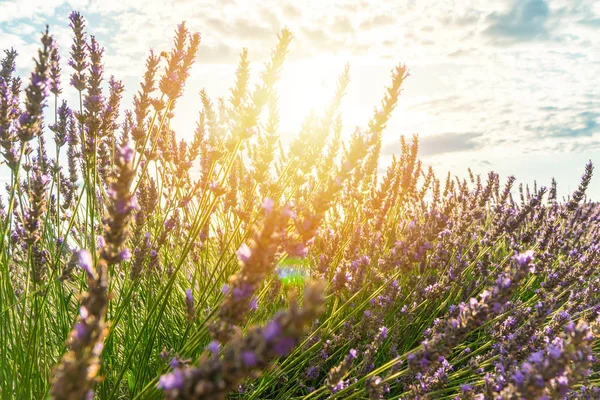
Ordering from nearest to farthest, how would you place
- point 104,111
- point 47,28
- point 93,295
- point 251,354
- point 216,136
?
1. point 251,354
2. point 93,295
3. point 47,28
4. point 104,111
5. point 216,136

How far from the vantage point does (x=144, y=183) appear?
2533 millimetres

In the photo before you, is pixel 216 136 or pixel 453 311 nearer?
pixel 453 311

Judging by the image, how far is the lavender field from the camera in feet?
3.17

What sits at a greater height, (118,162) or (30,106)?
(30,106)

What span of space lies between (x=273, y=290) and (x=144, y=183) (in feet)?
3.18

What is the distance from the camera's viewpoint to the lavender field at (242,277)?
3.17ft

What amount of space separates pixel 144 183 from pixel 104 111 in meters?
0.44

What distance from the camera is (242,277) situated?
94cm

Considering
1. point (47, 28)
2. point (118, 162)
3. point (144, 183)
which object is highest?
point (47, 28)

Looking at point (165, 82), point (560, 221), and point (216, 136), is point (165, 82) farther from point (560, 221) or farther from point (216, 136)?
point (560, 221)

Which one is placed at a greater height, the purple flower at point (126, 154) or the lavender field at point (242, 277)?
the purple flower at point (126, 154)

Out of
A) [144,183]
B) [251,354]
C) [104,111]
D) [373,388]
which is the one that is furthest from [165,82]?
[251,354]

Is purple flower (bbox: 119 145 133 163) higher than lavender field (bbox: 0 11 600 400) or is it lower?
higher

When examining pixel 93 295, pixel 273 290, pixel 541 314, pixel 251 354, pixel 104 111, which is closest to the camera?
pixel 251 354
